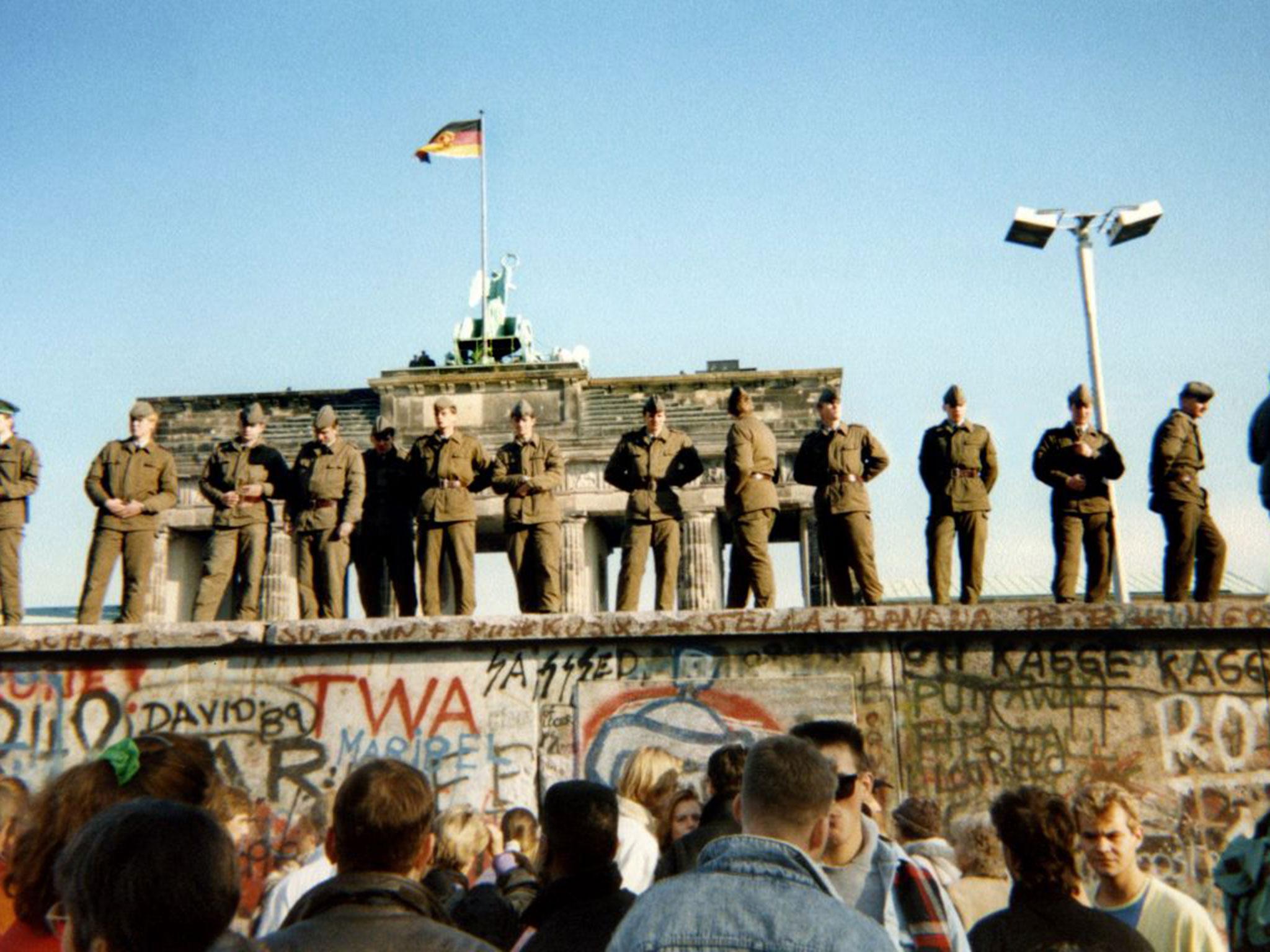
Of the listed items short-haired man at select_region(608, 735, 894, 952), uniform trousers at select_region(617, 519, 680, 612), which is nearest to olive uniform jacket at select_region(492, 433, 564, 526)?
uniform trousers at select_region(617, 519, 680, 612)

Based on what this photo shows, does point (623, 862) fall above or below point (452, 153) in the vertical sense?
below

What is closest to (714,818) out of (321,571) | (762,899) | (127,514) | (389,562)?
(762,899)

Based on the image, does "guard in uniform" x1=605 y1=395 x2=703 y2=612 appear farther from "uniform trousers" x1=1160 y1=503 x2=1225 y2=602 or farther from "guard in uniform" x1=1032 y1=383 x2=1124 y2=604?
"uniform trousers" x1=1160 y1=503 x2=1225 y2=602

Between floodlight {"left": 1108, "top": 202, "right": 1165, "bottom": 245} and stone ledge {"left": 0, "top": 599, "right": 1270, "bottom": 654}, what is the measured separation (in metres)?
5.16

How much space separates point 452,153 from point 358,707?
21233 millimetres

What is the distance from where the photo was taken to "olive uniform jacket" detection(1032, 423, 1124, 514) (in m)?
11.5

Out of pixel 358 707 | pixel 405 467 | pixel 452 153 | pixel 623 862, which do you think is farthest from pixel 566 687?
pixel 452 153

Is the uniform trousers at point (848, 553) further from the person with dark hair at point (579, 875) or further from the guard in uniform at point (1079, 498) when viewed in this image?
the person with dark hair at point (579, 875)

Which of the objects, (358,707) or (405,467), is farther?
(405,467)

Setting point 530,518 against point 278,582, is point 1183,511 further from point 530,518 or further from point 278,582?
point 278,582

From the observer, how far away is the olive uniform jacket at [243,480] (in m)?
12.1

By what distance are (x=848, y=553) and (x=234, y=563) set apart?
5480 mm

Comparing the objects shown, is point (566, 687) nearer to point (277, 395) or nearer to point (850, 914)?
point (850, 914)

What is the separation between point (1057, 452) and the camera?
38.0 ft
